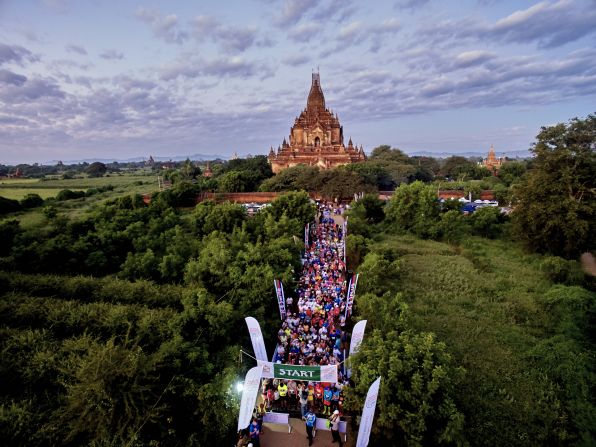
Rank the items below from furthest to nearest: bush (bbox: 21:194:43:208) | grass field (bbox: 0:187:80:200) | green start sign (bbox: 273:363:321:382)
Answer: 1. grass field (bbox: 0:187:80:200)
2. bush (bbox: 21:194:43:208)
3. green start sign (bbox: 273:363:321:382)

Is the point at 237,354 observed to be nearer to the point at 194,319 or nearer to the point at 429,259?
the point at 194,319

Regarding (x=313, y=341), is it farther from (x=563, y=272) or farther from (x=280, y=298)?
(x=563, y=272)

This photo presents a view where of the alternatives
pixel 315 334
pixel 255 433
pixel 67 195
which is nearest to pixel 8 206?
pixel 67 195

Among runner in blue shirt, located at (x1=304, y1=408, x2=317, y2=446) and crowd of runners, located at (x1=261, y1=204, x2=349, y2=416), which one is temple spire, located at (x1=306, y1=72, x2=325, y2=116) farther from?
runner in blue shirt, located at (x1=304, y1=408, x2=317, y2=446)

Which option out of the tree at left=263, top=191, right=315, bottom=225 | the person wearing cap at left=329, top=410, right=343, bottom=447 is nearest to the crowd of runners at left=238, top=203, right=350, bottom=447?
the person wearing cap at left=329, top=410, right=343, bottom=447

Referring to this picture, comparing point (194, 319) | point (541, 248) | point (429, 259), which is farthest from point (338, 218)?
point (194, 319)

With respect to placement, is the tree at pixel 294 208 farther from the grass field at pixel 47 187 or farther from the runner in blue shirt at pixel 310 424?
the grass field at pixel 47 187
